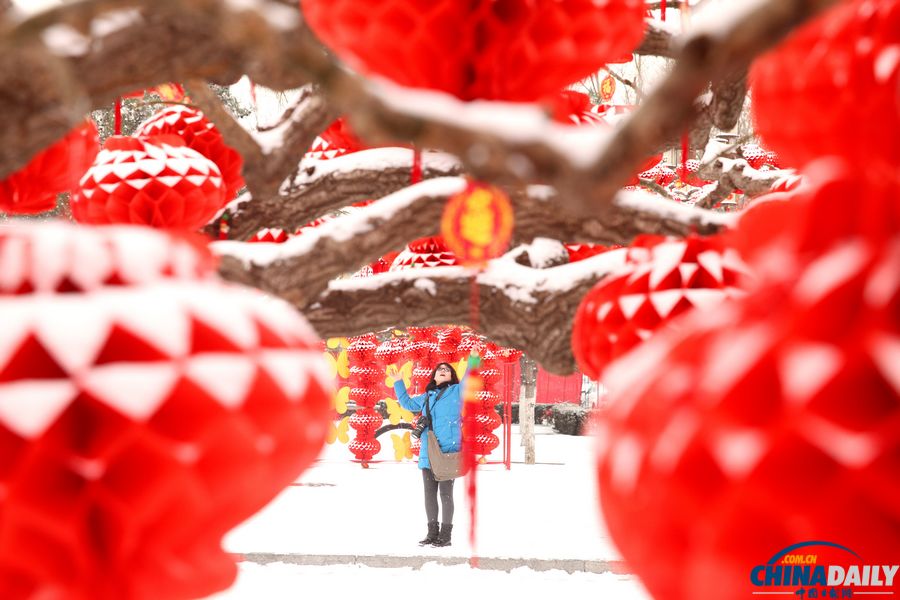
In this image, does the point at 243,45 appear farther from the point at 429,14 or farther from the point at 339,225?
the point at 339,225

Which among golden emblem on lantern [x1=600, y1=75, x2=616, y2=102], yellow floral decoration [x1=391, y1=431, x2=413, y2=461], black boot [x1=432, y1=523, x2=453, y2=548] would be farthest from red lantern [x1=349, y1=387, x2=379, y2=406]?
golden emblem on lantern [x1=600, y1=75, x2=616, y2=102]

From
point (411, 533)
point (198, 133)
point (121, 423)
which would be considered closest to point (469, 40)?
point (121, 423)

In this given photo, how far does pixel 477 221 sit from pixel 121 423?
342mm

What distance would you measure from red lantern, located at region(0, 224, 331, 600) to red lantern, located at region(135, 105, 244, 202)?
992mm

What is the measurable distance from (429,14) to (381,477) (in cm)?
769

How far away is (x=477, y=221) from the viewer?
0.62 m

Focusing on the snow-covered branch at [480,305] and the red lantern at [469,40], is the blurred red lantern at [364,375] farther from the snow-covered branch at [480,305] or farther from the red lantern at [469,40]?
the red lantern at [469,40]

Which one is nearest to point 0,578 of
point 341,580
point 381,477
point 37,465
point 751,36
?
point 37,465

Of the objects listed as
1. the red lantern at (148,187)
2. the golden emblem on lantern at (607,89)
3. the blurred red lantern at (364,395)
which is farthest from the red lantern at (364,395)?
the red lantern at (148,187)

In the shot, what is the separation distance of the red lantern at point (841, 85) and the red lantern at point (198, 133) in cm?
99

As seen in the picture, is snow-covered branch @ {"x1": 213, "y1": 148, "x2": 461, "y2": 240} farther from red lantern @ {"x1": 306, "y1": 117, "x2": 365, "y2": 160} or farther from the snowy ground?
the snowy ground

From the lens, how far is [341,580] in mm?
4922

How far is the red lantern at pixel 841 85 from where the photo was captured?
393 millimetres

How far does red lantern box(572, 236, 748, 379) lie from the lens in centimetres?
54
